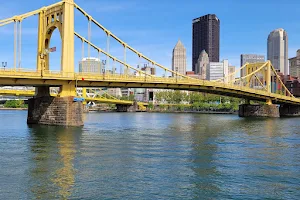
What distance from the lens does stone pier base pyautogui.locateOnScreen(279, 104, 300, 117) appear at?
124 m

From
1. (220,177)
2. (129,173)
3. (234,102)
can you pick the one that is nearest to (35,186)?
(129,173)

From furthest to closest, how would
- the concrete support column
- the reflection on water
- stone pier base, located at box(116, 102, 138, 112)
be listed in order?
stone pier base, located at box(116, 102, 138, 112)
the concrete support column
the reflection on water

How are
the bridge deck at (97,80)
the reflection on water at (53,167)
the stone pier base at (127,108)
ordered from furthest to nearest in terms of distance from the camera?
1. the stone pier base at (127,108)
2. the bridge deck at (97,80)
3. the reflection on water at (53,167)

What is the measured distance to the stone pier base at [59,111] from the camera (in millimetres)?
54188

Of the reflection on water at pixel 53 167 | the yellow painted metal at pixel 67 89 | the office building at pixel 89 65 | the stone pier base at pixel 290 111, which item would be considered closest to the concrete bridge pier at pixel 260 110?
the stone pier base at pixel 290 111

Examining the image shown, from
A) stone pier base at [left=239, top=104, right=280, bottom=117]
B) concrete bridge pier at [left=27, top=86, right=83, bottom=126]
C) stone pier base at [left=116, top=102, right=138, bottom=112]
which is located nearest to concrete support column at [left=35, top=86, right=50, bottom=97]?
concrete bridge pier at [left=27, top=86, right=83, bottom=126]

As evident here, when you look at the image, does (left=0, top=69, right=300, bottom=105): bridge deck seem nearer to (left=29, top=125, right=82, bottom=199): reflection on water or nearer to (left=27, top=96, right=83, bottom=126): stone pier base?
(left=27, top=96, right=83, bottom=126): stone pier base

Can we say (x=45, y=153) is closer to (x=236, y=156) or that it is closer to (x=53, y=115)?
(x=236, y=156)

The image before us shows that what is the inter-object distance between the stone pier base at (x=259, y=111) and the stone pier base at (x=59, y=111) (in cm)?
6461

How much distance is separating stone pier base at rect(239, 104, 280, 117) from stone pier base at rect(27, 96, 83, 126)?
64.6 m

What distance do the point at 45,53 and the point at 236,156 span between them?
120 feet

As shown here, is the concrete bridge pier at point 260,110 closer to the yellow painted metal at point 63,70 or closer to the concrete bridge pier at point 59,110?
the yellow painted metal at point 63,70

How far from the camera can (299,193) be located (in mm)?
18609

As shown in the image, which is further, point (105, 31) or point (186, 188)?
point (105, 31)
